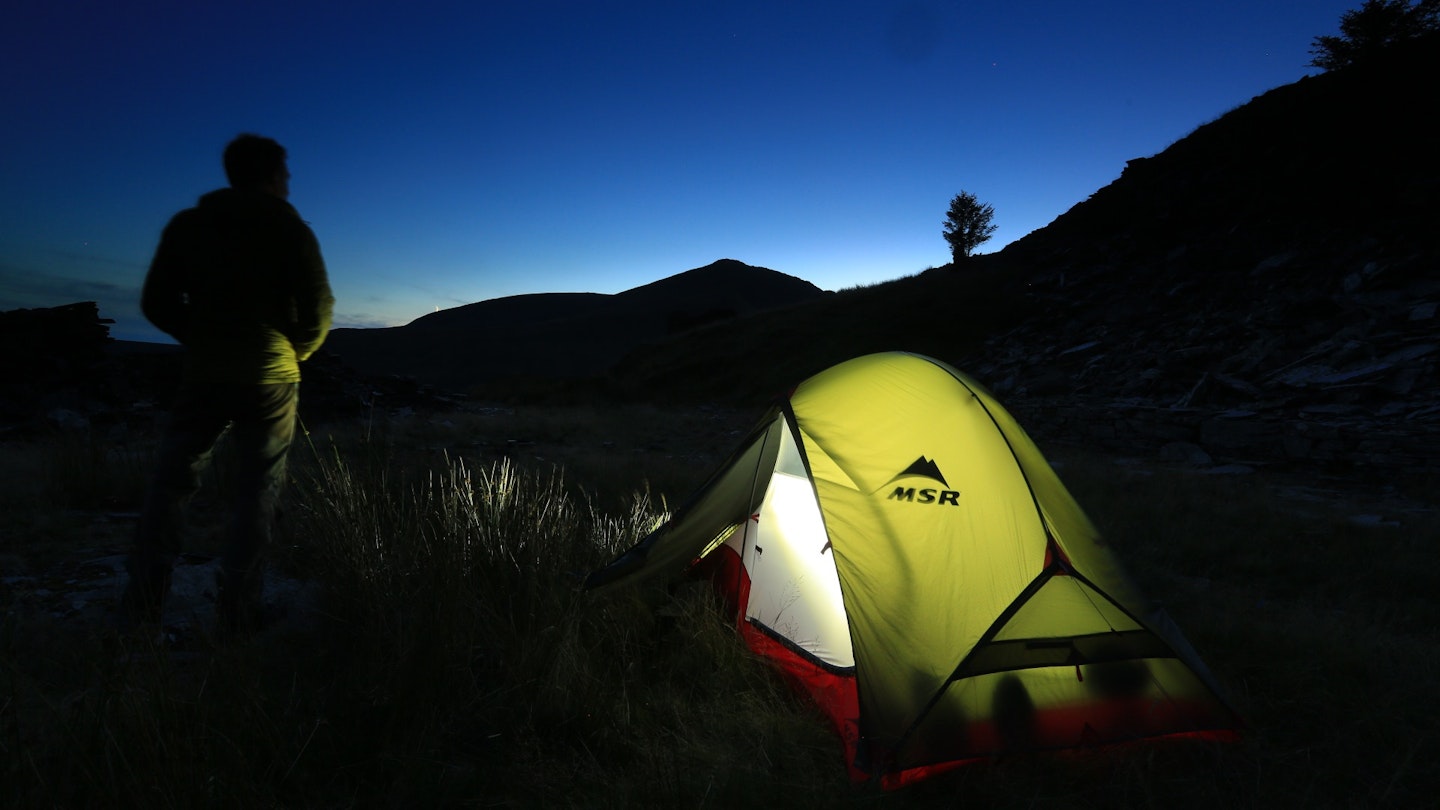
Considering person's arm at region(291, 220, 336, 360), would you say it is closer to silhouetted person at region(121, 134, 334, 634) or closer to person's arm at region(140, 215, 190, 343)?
silhouetted person at region(121, 134, 334, 634)

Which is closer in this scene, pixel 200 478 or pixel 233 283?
pixel 233 283

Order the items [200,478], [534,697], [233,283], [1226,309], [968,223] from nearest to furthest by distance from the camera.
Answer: [534,697] → [233,283] → [200,478] → [1226,309] → [968,223]

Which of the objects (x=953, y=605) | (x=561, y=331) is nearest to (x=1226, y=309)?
(x=953, y=605)

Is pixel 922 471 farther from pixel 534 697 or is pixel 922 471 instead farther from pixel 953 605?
pixel 534 697

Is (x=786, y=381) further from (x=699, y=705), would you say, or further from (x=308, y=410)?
(x=699, y=705)

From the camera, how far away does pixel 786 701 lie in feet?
11.1

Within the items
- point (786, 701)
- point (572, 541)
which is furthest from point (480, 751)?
point (572, 541)

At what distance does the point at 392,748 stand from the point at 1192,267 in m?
22.1

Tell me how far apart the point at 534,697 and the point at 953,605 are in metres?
1.76

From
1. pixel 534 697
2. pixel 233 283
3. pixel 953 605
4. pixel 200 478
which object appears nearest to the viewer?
pixel 534 697

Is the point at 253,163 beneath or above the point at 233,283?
above

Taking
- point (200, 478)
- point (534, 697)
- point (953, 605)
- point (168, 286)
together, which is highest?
point (168, 286)

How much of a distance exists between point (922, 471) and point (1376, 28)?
2707 cm

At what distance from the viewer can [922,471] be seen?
336 centimetres
